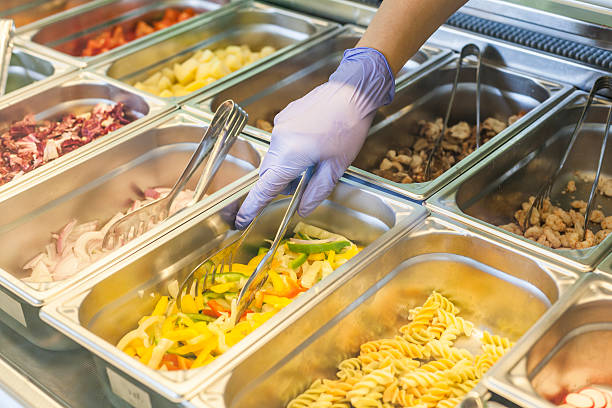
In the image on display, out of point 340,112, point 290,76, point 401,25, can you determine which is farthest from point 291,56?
point 340,112

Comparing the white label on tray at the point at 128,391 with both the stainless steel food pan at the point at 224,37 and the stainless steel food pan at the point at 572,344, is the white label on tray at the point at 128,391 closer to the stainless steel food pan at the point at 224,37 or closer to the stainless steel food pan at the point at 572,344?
the stainless steel food pan at the point at 572,344

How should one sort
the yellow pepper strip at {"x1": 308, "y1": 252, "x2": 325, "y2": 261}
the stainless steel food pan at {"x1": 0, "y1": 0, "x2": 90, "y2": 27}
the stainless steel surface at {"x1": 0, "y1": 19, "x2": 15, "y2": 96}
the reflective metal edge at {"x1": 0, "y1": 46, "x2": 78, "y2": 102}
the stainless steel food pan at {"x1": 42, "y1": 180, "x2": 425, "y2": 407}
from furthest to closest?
the stainless steel food pan at {"x1": 0, "y1": 0, "x2": 90, "y2": 27}, the stainless steel surface at {"x1": 0, "y1": 19, "x2": 15, "y2": 96}, the reflective metal edge at {"x1": 0, "y1": 46, "x2": 78, "y2": 102}, the yellow pepper strip at {"x1": 308, "y1": 252, "x2": 325, "y2": 261}, the stainless steel food pan at {"x1": 42, "y1": 180, "x2": 425, "y2": 407}

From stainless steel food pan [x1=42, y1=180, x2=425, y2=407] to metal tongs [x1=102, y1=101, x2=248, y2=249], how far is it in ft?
0.41

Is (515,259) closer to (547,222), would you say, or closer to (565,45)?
(547,222)

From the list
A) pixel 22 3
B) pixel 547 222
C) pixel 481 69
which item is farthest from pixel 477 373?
pixel 22 3

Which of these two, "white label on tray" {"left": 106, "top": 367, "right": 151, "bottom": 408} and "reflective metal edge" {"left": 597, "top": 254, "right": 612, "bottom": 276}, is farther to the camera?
"reflective metal edge" {"left": 597, "top": 254, "right": 612, "bottom": 276}

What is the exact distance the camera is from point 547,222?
1816mm

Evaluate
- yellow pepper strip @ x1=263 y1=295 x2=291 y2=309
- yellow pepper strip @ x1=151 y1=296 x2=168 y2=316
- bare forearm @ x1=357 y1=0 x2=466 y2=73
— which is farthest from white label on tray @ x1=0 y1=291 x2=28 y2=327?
bare forearm @ x1=357 y1=0 x2=466 y2=73

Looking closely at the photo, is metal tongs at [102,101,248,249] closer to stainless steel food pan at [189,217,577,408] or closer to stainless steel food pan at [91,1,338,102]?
stainless steel food pan at [189,217,577,408]

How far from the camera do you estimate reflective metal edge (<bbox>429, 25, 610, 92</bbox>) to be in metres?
2.06

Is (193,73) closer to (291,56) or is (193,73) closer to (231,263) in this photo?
(291,56)

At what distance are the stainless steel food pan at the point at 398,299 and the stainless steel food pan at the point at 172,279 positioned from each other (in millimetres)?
36

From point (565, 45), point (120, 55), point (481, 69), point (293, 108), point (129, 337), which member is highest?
point (565, 45)

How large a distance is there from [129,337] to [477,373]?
28.2 inches
